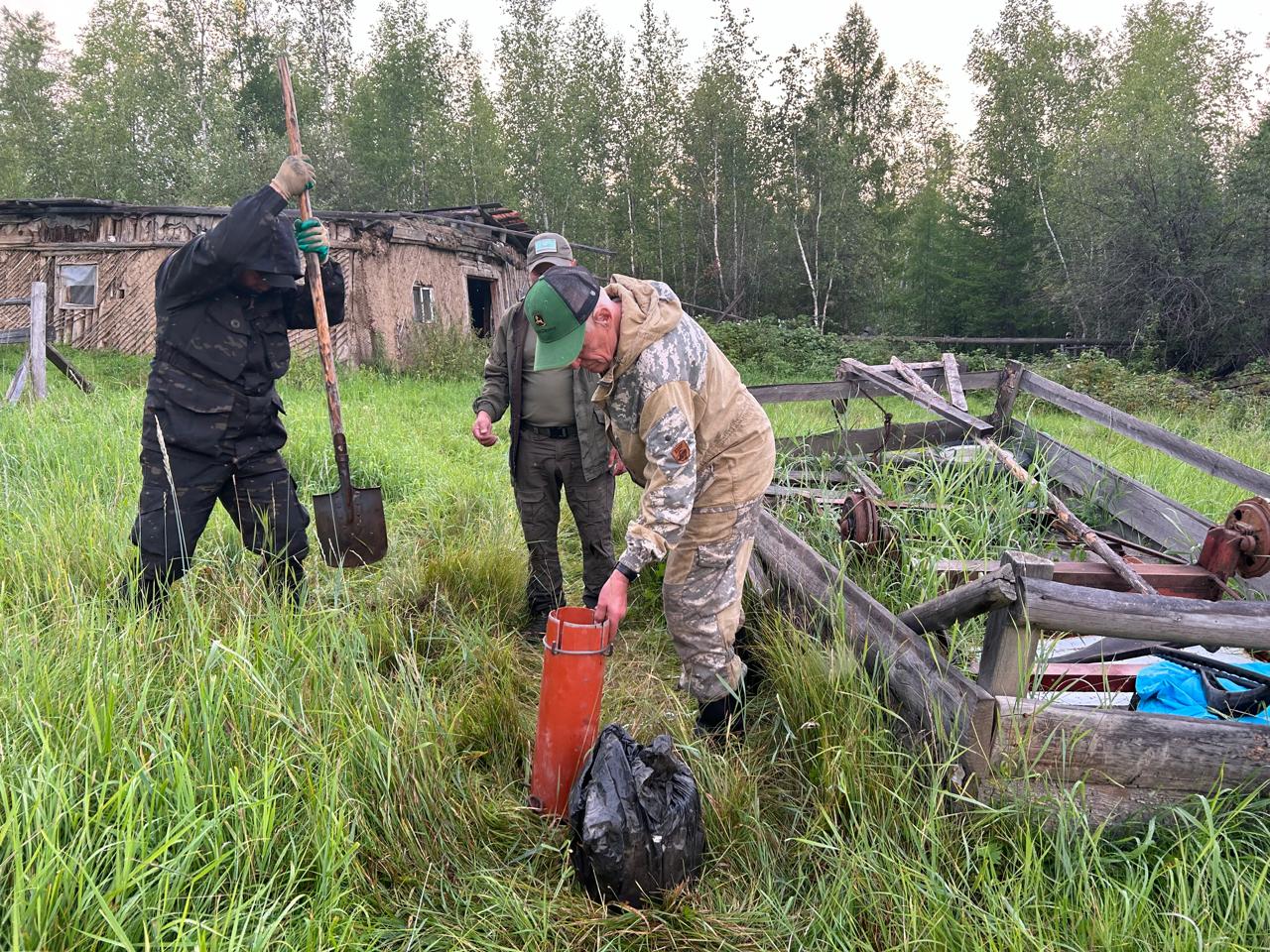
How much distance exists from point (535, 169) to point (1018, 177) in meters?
16.5

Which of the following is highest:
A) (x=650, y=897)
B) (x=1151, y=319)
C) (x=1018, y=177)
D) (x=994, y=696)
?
(x=1018, y=177)

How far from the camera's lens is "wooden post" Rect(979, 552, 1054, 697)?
7.34 feet

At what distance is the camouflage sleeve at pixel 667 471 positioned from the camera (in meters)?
2.61

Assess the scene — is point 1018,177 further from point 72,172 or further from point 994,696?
point 72,172

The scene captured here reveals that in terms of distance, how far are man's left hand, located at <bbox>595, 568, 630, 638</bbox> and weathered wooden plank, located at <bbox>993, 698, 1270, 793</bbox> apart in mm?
1186

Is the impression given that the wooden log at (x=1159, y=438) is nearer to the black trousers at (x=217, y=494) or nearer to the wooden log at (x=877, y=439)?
A: the wooden log at (x=877, y=439)

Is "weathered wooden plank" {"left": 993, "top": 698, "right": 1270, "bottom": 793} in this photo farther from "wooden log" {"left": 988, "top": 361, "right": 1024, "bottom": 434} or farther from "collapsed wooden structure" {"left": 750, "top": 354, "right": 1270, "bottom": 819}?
"wooden log" {"left": 988, "top": 361, "right": 1024, "bottom": 434}

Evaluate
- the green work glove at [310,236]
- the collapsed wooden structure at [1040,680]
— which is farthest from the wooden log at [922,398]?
the green work glove at [310,236]

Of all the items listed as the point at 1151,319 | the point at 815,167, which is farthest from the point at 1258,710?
the point at 815,167

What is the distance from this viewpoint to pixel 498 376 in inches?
167

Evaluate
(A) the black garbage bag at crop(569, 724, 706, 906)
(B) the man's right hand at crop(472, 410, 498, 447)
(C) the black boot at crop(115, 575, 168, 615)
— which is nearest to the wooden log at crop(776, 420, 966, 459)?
(B) the man's right hand at crop(472, 410, 498, 447)

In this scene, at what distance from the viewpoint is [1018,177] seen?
998 inches

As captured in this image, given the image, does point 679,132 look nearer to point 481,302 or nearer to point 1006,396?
point 481,302

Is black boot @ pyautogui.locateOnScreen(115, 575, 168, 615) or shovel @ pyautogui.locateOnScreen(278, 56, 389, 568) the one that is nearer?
black boot @ pyautogui.locateOnScreen(115, 575, 168, 615)
